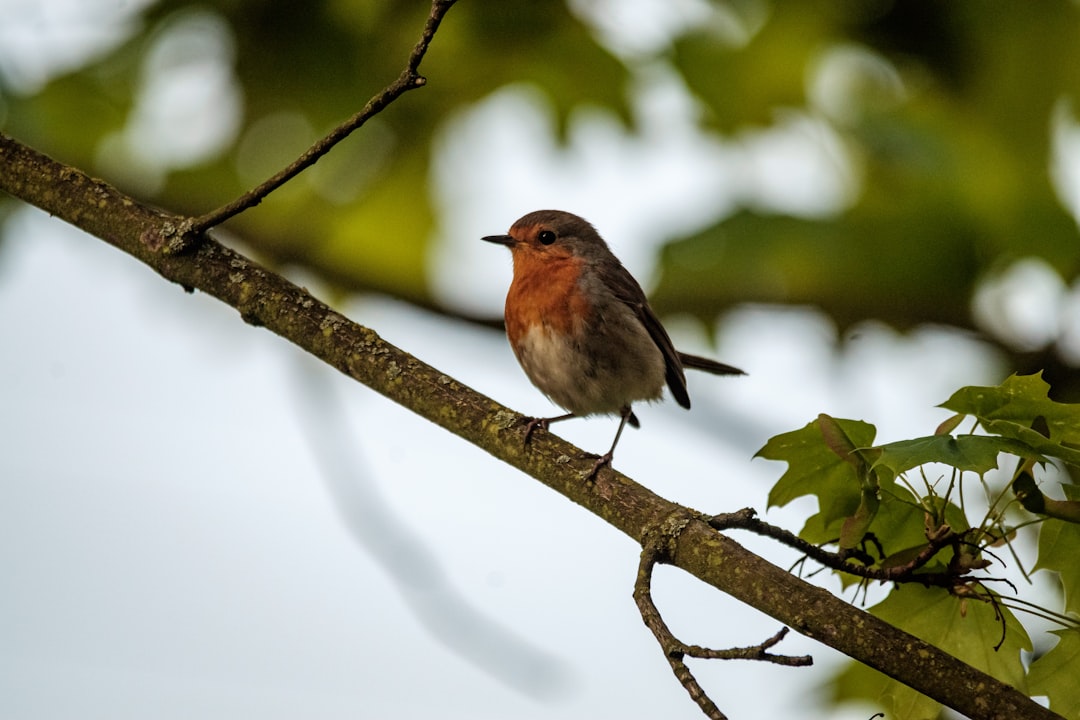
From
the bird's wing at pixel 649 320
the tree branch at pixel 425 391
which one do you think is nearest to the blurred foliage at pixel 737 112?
the bird's wing at pixel 649 320

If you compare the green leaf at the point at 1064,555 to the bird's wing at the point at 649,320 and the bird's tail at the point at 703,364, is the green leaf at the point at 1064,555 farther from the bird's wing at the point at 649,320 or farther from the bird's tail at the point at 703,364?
the bird's tail at the point at 703,364

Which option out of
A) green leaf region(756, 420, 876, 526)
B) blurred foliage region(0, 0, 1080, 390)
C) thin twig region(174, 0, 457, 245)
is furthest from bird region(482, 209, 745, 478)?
green leaf region(756, 420, 876, 526)

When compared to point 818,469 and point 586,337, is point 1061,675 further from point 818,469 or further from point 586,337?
point 586,337

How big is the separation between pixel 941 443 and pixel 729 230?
169 inches

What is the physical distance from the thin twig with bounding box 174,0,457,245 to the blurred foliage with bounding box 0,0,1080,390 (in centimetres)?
244

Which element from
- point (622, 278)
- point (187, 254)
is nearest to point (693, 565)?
point (187, 254)

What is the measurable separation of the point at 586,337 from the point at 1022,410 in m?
2.65

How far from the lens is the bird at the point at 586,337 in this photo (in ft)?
16.8

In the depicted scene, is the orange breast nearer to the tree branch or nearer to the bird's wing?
the bird's wing

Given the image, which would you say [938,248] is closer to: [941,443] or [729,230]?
[729,230]

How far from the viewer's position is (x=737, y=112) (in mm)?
6219

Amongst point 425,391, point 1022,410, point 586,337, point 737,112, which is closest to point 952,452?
point 1022,410

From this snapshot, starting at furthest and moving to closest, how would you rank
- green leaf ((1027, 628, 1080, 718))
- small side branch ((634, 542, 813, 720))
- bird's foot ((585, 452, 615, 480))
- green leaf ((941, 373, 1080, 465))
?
bird's foot ((585, 452, 615, 480))
green leaf ((1027, 628, 1080, 718))
green leaf ((941, 373, 1080, 465))
small side branch ((634, 542, 813, 720))

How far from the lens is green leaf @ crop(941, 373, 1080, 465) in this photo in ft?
8.41
